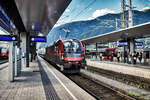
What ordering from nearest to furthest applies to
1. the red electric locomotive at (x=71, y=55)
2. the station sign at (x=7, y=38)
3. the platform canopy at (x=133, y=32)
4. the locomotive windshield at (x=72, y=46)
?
1. the station sign at (x=7, y=38)
2. the red electric locomotive at (x=71, y=55)
3. the locomotive windshield at (x=72, y=46)
4. the platform canopy at (x=133, y=32)

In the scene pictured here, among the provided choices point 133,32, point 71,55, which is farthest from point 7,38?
point 133,32

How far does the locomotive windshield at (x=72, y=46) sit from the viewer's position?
1176 centimetres

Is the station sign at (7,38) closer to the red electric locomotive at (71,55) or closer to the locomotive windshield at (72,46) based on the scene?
the red electric locomotive at (71,55)

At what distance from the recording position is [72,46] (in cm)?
1191

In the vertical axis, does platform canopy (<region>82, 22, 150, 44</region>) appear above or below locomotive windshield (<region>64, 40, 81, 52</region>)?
above

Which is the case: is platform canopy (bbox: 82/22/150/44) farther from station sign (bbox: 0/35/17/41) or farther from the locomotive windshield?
station sign (bbox: 0/35/17/41)

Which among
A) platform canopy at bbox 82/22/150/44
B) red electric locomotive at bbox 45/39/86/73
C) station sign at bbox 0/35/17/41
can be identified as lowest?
red electric locomotive at bbox 45/39/86/73

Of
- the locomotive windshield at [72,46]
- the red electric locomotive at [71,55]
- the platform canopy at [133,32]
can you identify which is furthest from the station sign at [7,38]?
the platform canopy at [133,32]

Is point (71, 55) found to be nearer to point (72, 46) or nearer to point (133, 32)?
point (72, 46)

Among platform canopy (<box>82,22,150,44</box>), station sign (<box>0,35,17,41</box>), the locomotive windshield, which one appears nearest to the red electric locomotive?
the locomotive windshield

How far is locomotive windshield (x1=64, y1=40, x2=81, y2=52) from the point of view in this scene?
11.8 meters

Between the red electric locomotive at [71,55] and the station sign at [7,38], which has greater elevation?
the station sign at [7,38]

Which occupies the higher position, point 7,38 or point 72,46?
point 7,38

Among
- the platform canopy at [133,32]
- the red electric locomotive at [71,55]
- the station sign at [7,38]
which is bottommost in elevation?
the red electric locomotive at [71,55]
